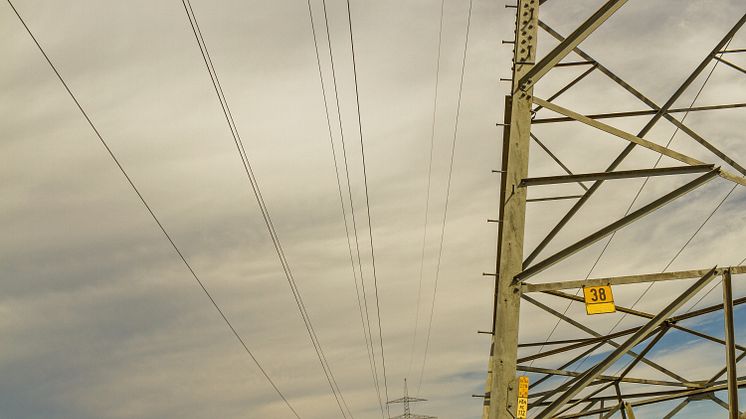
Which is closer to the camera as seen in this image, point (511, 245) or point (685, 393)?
point (511, 245)

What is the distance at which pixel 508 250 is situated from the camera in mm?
14086

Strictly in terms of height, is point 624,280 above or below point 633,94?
below

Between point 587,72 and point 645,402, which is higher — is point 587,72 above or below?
above

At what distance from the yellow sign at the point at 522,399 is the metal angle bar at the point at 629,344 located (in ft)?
1.17

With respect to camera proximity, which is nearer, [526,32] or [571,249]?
[571,249]

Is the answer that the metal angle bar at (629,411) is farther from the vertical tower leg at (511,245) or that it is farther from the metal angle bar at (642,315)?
the vertical tower leg at (511,245)

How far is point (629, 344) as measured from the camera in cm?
1320

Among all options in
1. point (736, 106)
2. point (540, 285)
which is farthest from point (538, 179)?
point (736, 106)

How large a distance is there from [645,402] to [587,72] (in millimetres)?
10293

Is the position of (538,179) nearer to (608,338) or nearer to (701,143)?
(701,143)

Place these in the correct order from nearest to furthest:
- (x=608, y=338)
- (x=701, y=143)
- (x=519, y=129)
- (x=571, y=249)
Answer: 1. (x=571, y=249)
2. (x=519, y=129)
3. (x=701, y=143)
4. (x=608, y=338)

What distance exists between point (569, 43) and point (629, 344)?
5.15m

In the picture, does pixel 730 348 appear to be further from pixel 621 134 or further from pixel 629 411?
pixel 629 411

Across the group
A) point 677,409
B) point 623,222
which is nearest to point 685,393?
point 677,409
